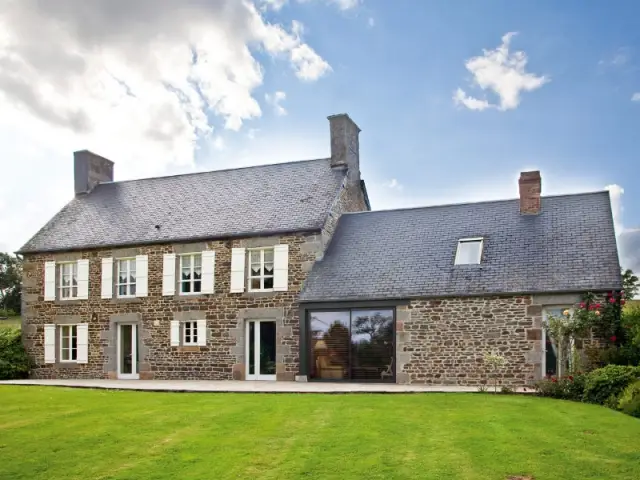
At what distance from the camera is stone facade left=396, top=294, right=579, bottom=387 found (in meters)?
15.6

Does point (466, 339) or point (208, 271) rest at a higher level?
point (208, 271)

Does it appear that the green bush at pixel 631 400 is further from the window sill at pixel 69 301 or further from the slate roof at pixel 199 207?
the window sill at pixel 69 301

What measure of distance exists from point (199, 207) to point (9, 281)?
30.4 m

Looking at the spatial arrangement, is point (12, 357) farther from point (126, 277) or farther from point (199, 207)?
point (199, 207)

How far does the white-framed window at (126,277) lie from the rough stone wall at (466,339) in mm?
8976

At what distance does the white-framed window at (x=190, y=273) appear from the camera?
20219 mm

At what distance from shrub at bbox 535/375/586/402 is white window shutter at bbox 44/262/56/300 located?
51.5 feet

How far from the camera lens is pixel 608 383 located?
12.6 metres

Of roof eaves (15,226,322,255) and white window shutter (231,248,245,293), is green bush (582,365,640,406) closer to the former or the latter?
roof eaves (15,226,322,255)

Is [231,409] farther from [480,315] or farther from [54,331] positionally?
[54,331]

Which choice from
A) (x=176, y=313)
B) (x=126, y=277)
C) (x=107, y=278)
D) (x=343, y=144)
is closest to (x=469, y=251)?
(x=343, y=144)

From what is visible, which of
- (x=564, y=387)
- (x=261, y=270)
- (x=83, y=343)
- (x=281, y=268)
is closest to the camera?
(x=564, y=387)

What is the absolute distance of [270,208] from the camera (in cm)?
2053

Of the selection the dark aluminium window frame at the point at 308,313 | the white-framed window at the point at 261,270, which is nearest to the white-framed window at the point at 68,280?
the white-framed window at the point at 261,270
